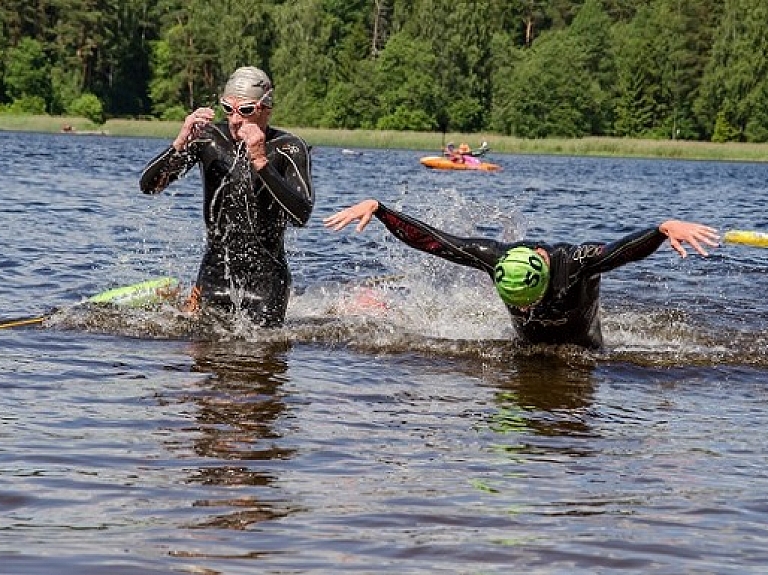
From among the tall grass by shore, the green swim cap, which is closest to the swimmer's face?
the green swim cap

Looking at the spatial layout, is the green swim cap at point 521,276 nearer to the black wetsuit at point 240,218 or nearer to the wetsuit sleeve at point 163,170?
the black wetsuit at point 240,218

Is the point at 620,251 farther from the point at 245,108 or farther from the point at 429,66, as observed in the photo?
the point at 429,66

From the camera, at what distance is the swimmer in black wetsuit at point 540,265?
8.56 metres

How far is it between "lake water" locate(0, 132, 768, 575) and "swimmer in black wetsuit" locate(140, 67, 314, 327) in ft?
0.98

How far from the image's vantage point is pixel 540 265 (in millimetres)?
8766

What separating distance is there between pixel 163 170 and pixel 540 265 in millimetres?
2441

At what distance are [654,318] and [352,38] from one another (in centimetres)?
9739

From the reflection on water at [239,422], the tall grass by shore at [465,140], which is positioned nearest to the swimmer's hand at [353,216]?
the reflection on water at [239,422]

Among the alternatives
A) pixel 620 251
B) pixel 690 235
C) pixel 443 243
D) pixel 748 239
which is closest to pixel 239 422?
pixel 443 243

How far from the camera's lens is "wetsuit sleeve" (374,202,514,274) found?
8.98 metres

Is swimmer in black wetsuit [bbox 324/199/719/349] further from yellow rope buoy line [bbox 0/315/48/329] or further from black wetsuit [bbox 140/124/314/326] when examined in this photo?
yellow rope buoy line [bbox 0/315/48/329]

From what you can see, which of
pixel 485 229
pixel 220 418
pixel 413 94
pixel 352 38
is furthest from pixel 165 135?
pixel 220 418

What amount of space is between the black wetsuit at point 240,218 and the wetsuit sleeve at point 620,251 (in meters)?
1.88

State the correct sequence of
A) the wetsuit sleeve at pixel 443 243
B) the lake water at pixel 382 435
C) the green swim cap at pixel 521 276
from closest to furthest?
1. the lake water at pixel 382 435
2. the green swim cap at pixel 521 276
3. the wetsuit sleeve at pixel 443 243
